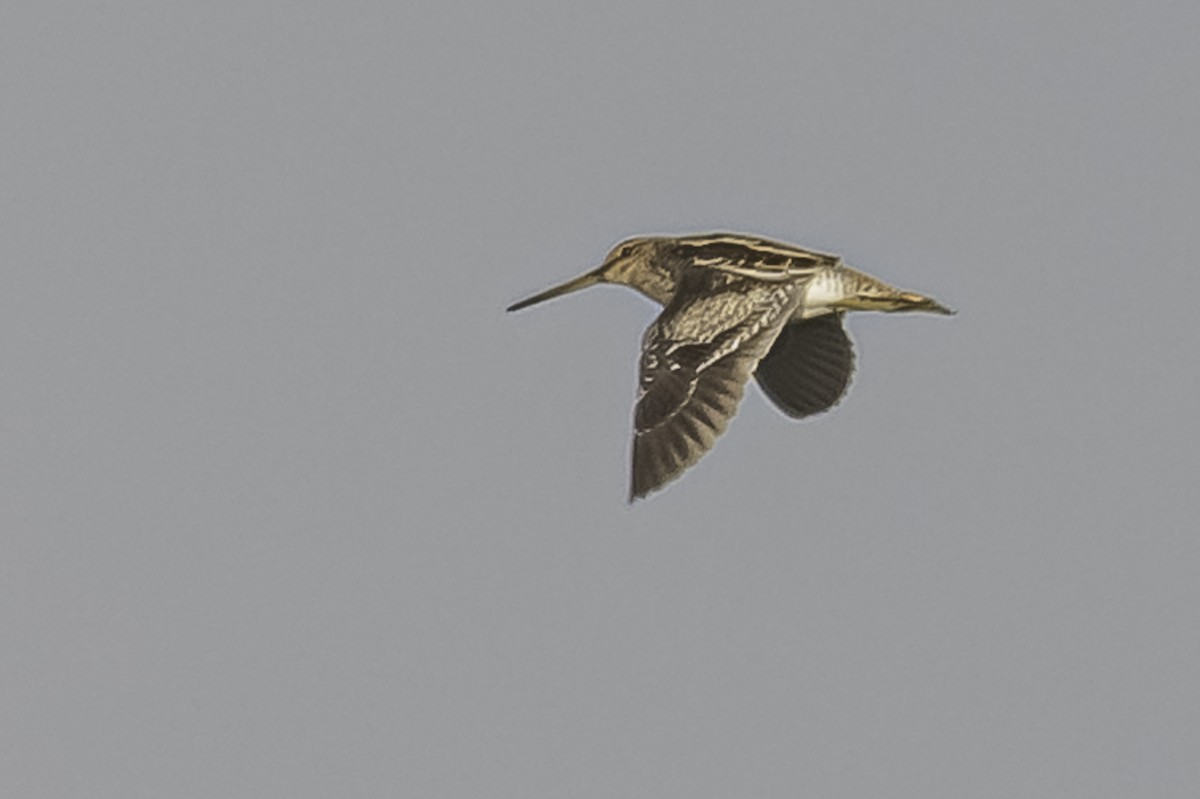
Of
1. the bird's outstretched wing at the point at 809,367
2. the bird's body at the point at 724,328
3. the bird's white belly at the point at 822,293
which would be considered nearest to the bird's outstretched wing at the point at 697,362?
the bird's body at the point at 724,328

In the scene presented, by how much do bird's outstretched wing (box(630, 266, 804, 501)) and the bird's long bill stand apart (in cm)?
222

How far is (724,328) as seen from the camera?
21547 millimetres

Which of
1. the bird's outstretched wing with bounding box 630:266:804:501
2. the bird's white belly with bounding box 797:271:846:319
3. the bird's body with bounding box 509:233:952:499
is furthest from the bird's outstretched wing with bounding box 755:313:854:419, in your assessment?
the bird's outstretched wing with bounding box 630:266:804:501

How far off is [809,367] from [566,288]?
246 cm

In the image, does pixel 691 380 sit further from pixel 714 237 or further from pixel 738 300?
pixel 714 237

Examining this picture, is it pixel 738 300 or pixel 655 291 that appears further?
pixel 655 291

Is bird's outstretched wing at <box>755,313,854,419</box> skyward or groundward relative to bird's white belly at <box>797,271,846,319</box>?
groundward

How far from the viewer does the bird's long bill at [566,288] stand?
25.1 m

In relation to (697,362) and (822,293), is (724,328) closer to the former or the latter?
(697,362)

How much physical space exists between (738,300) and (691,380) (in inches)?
54.4

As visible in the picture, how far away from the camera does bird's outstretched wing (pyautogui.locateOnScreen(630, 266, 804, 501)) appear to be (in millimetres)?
20031

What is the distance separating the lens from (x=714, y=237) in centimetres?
2339

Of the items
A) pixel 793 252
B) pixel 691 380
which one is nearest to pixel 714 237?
pixel 793 252

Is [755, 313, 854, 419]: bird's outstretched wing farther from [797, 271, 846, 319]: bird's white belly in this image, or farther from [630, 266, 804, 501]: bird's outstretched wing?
[630, 266, 804, 501]: bird's outstretched wing
